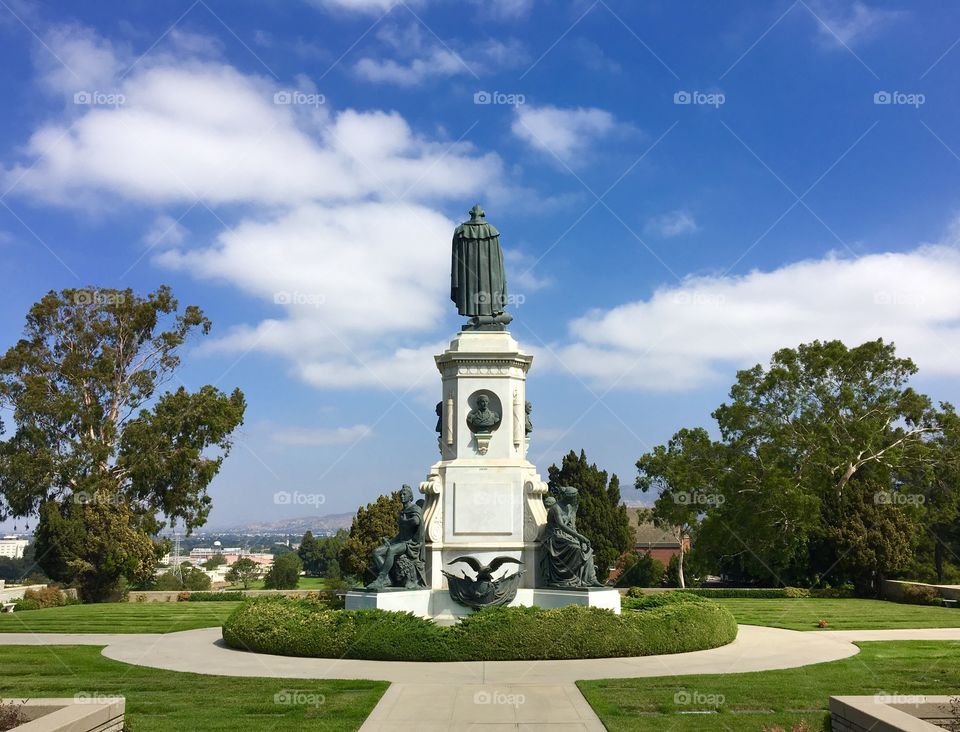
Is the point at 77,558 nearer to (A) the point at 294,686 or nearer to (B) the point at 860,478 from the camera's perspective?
(A) the point at 294,686

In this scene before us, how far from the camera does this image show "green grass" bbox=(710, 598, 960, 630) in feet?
82.7

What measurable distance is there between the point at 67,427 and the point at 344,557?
57.0ft

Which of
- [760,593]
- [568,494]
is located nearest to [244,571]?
[760,593]

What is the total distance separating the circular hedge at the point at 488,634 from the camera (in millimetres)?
17250

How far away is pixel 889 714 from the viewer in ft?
27.6

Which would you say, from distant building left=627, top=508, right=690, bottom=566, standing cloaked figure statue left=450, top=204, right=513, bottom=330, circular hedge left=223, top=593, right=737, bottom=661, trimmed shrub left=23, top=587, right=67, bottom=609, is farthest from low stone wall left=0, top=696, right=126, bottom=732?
distant building left=627, top=508, right=690, bottom=566

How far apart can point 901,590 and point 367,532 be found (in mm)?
28669

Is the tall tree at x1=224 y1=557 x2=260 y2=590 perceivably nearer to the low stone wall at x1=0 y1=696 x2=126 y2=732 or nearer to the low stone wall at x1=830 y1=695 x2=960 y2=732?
the low stone wall at x1=0 y1=696 x2=126 y2=732

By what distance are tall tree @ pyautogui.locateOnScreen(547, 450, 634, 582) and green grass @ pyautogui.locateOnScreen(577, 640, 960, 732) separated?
37.1 m

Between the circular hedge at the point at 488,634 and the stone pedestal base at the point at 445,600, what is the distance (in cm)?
104

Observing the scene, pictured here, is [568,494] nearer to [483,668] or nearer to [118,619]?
[483,668]

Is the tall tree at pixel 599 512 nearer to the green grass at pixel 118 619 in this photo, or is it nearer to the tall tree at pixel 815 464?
the tall tree at pixel 815 464

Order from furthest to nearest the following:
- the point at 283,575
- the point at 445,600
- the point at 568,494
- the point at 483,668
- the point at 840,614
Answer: the point at 283,575 < the point at 840,614 < the point at 568,494 < the point at 445,600 < the point at 483,668

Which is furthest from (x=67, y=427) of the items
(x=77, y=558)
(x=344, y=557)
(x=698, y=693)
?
(x=698, y=693)
